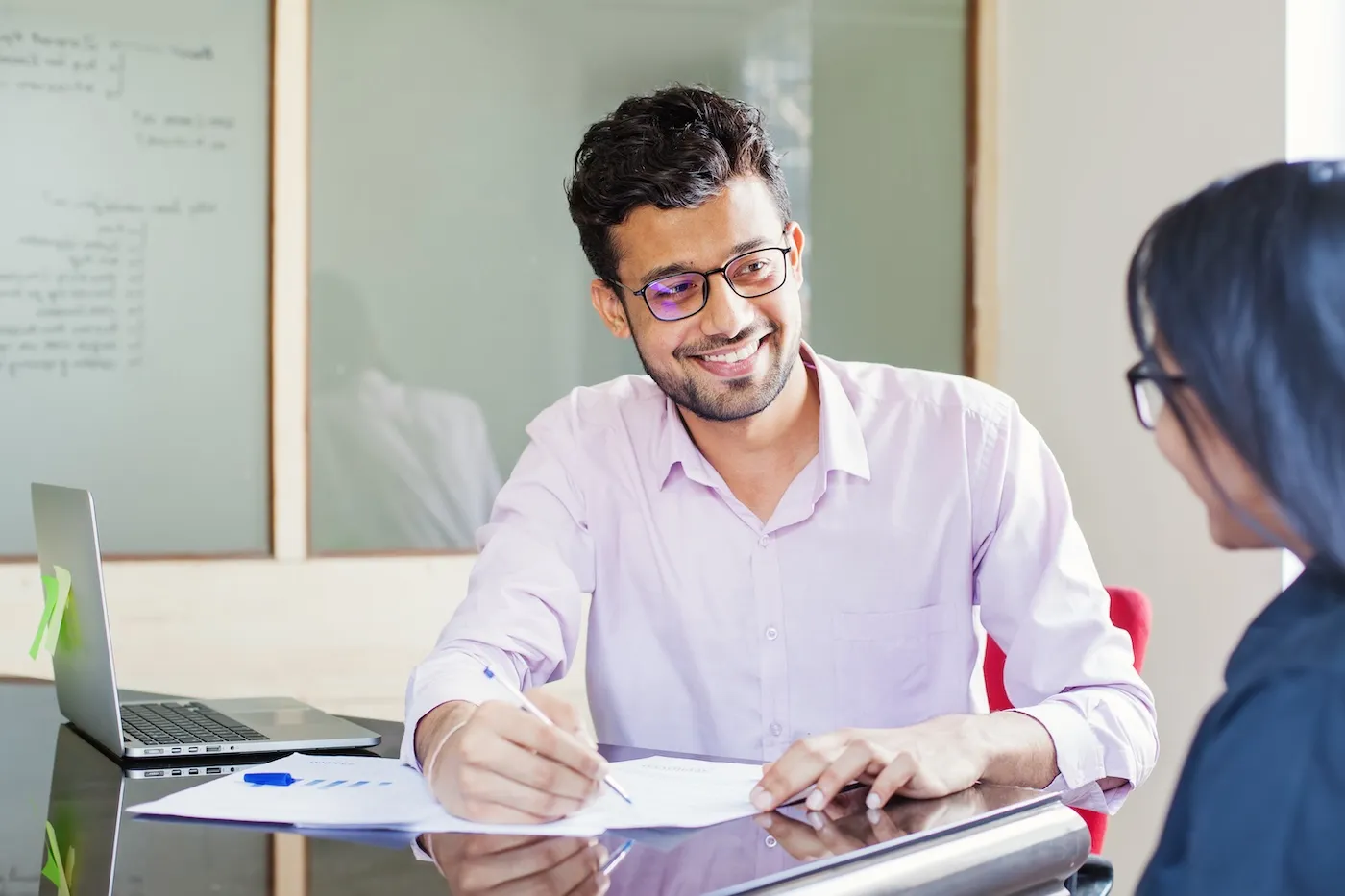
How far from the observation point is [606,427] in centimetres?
189

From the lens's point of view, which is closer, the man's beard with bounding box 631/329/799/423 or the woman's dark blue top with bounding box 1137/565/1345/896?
the woman's dark blue top with bounding box 1137/565/1345/896

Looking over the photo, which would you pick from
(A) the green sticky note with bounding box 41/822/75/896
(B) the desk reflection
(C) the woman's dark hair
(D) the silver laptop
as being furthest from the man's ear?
(C) the woman's dark hair

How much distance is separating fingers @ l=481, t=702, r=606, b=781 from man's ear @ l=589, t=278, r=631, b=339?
0.72 m

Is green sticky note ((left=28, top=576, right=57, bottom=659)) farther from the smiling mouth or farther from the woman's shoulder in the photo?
the woman's shoulder

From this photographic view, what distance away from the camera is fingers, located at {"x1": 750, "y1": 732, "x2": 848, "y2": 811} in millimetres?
1146

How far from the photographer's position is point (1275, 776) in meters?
0.71

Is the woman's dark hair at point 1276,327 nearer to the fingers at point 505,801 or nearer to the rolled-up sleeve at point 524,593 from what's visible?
the fingers at point 505,801

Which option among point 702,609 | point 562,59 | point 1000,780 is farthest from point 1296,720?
point 562,59

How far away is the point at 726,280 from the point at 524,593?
457 millimetres

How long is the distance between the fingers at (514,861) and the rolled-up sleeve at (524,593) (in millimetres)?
353

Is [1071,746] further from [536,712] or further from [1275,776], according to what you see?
[1275,776]

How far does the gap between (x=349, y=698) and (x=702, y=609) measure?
1.45 meters

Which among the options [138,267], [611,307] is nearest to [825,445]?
[611,307]

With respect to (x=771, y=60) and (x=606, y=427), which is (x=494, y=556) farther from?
(x=771, y=60)
